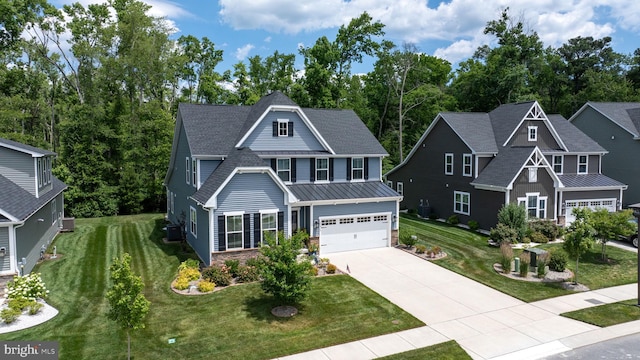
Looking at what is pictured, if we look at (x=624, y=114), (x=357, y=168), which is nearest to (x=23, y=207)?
(x=357, y=168)

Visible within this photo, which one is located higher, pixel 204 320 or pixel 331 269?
pixel 331 269

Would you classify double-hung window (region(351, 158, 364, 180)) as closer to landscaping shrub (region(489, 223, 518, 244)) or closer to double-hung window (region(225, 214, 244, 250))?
landscaping shrub (region(489, 223, 518, 244))

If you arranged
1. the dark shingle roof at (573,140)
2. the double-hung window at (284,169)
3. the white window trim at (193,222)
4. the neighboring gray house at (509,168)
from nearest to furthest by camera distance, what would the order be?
1. the white window trim at (193,222)
2. the double-hung window at (284,169)
3. the neighboring gray house at (509,168)
4. the dark shingle roof at (573,140)

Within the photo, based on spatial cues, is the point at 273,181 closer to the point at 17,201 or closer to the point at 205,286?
the point at 205,286

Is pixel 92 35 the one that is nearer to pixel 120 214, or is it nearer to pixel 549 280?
pixel 120 214

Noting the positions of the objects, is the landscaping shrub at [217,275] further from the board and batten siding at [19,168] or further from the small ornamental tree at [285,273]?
the board and batten siding at [19,168]

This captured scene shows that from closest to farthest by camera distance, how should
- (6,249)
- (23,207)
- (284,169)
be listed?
(6,249) → (23,207) → (284,169)

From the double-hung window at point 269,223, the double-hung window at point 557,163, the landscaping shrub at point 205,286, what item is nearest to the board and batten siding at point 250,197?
the double-hung window at point 269,223

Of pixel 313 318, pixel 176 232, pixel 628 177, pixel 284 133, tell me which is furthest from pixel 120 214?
pixel 628 177
